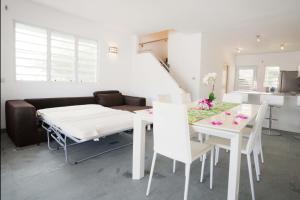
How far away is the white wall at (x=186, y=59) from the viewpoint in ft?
18.6

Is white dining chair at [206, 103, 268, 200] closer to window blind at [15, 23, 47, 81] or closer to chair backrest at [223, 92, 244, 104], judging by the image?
chair backrest at [223, 92, 244, 104]

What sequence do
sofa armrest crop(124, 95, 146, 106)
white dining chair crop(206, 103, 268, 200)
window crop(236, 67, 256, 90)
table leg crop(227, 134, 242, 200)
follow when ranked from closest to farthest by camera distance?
table leg crop(227, 134, 242, 200) < white dining chair crop(206, 103, 268, 200) < sofa armrest crop(124, 95, 146, 106) < window crop(236, 67, 256, 90)

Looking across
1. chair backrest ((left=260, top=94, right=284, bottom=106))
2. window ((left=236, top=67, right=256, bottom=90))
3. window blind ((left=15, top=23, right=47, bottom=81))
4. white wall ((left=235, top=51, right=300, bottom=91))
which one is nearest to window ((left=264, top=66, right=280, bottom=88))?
white wall ((left=235, top=51, right=300, bottom=91))

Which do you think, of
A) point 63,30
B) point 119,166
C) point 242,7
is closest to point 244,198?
point 119,166

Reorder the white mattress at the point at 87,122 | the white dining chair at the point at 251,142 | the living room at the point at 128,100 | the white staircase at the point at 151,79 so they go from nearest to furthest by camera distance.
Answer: the white dining chair at the point at 251,142, the living room at the point at 128,100, the white mattress at the point at 87,122, the white staircase at the point at 151,79

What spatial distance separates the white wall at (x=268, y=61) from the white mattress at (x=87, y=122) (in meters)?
7.76

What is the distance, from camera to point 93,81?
16.7ft

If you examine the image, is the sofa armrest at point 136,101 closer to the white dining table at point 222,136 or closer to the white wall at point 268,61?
the white dining table at point 222,136

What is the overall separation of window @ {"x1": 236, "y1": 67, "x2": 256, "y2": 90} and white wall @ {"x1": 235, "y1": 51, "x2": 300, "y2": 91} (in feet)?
0.68

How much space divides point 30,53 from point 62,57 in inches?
26.3

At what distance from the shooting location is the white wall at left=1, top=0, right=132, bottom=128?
357cm

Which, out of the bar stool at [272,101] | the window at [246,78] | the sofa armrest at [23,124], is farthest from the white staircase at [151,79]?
the window at [246,78]

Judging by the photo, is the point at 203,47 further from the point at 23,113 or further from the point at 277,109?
the point at 23,113

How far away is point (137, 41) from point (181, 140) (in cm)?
486
